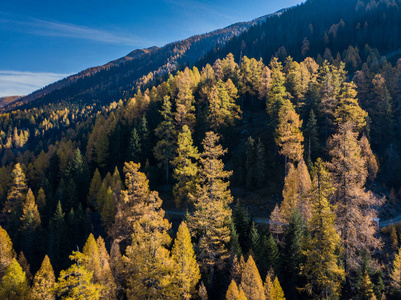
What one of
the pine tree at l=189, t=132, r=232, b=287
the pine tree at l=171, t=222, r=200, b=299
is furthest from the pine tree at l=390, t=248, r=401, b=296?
the pine tree at l=171, t=222, r=200, b=299

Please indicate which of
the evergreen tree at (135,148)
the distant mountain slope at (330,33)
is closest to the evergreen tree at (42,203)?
the evergreen tree at (135,148)

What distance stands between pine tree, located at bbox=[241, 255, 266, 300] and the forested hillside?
78 millimetres

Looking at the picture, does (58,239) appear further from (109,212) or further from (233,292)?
(233,292)

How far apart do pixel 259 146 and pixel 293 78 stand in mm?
23002

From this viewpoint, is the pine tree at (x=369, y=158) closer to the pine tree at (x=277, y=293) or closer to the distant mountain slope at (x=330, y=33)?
the pine tree at (x=277, y=293)

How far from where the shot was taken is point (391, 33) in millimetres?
97500

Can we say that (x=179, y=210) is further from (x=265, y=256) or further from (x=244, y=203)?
(x=265, y=256)

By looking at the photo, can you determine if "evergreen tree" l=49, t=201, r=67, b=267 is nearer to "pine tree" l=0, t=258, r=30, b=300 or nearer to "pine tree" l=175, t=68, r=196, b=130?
"pine tree" l=0, t=258, r=30, b=300

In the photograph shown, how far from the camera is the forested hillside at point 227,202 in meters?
18.4

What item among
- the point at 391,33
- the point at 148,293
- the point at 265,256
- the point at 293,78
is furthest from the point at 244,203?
the point at 391,33

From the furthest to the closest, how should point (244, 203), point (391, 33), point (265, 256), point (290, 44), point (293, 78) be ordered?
1. point (290, 44)
2. point (391, 33)
3. point (293, 78)
4. point (244, 203)
5. point (265, 256)

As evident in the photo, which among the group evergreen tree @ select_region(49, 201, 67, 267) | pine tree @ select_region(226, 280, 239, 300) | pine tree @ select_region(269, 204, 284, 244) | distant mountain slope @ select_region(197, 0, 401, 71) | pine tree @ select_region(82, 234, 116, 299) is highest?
distant mountain slope @ select_region(197, 0, 401, 71)

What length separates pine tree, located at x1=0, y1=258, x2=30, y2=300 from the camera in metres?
27.0

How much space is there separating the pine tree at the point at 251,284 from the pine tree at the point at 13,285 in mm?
25696
